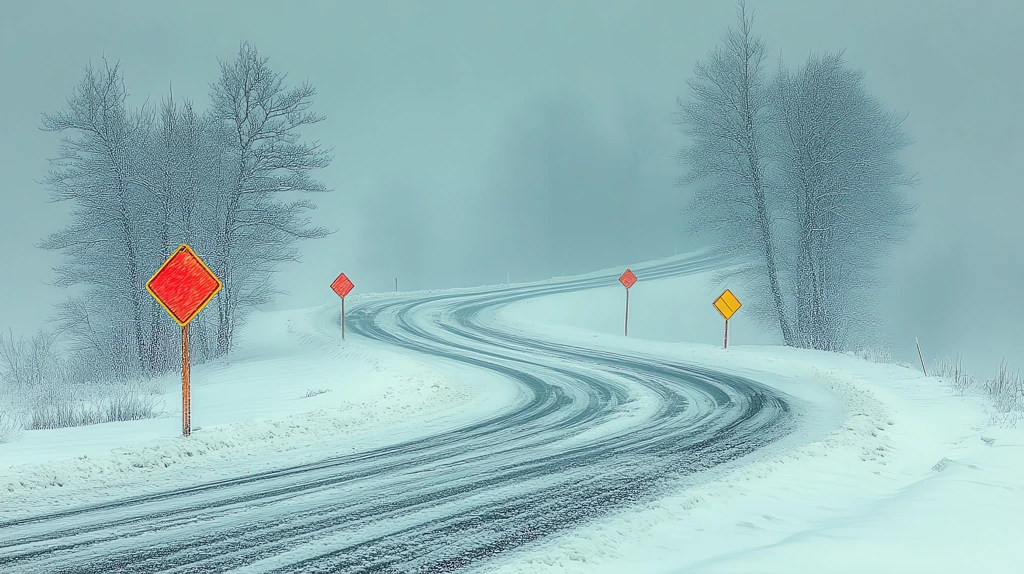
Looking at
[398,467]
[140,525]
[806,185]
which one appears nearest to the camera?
[140,525]

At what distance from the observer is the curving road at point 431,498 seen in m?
4.62

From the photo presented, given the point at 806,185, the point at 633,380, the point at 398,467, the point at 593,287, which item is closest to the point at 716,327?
the point at 593,287

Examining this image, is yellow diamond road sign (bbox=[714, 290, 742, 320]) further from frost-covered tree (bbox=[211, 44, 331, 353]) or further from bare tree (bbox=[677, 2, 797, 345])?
frost-covered tree (bbox=[211, 44, 331, 353])

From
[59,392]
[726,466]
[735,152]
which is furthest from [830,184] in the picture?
[59,392]

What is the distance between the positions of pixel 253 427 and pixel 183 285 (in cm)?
224

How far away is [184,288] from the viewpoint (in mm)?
8898

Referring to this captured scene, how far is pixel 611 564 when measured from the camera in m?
4.60

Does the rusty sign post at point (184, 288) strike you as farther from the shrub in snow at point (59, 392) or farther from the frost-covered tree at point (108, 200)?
the frost-covered tree at point (108, 200)

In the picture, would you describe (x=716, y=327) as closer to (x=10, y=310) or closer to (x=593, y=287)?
(x=593, y=287)

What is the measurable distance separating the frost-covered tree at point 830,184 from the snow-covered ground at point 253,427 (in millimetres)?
15994

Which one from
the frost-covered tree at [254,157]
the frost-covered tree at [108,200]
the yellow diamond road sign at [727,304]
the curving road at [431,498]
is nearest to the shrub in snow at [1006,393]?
the curving road at [431,498]

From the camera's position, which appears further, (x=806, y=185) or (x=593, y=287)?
(x=593, y=287)

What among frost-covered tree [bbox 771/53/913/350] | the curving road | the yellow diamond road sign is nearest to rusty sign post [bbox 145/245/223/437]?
the curving road

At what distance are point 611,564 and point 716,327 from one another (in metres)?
31.5
